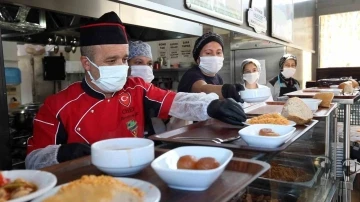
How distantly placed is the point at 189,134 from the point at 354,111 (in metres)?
1.98

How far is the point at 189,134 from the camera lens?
3.51 ft

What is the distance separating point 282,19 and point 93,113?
7.71 feet

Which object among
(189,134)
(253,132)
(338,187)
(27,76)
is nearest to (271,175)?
(253,132)

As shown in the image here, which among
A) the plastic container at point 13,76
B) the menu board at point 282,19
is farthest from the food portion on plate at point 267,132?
the plastic container at point 13,76

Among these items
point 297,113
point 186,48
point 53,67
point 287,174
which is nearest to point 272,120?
point 297,113

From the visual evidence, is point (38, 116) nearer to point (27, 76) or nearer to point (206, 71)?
point (206, 71)

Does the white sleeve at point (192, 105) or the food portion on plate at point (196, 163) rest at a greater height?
the white sleeve at point (192, 105)

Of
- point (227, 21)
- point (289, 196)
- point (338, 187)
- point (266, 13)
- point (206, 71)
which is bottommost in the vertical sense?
point (338, 187)

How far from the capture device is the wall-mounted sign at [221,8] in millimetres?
1474

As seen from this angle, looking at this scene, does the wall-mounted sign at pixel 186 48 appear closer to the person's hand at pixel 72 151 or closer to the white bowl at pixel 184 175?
the person's hand at pixel 72 151

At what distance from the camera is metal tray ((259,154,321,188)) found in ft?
3.68

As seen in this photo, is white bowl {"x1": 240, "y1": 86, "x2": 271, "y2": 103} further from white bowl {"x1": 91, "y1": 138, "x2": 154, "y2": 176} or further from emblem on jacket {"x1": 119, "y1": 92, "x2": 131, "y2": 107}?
white bowl {"x1": 91, "y1": 138, "x2": 154, "y2": 176}

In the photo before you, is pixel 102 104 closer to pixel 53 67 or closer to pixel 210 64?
pixel 210 64

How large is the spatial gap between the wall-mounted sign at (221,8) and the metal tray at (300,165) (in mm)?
806
